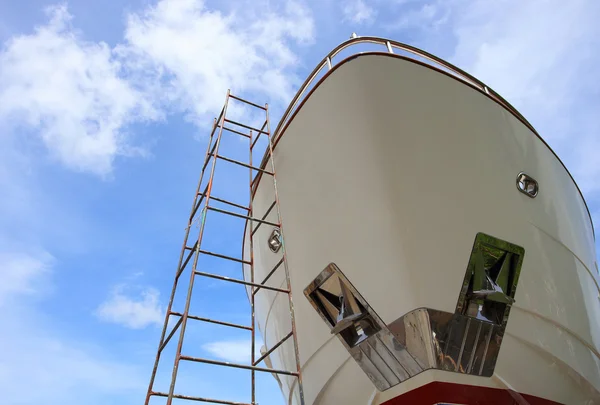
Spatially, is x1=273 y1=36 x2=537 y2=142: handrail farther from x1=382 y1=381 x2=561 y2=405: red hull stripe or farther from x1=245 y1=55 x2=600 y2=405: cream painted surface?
x1=382 y1=381 x2=561 y2=405: red hull stripe

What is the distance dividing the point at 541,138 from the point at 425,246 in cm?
184

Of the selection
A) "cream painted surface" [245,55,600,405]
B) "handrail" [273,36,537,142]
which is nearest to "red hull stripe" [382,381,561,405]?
"cream painted surface" [245,55,600,405]

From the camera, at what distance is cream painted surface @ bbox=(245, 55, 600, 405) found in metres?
3.14

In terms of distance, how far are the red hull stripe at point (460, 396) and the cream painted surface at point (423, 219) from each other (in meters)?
0.05

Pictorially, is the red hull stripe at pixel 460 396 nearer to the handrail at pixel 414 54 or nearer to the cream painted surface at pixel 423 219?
the cream painted surface at pixel 423 219

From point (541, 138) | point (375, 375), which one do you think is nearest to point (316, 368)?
point (375, 375)

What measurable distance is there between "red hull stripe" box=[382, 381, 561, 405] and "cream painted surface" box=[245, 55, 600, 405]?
0.05 m

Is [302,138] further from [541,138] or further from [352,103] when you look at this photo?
[541,138]

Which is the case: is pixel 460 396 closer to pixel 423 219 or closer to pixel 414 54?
pixel 423 219

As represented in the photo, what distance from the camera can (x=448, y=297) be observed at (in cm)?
304

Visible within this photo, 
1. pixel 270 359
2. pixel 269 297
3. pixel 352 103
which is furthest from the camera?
pixel 270 359

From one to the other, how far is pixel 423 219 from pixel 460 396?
1.12 meters

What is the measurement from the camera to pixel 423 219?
317cm

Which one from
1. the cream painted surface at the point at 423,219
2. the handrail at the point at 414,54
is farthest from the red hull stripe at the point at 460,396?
the handrail at the point at 414,54
